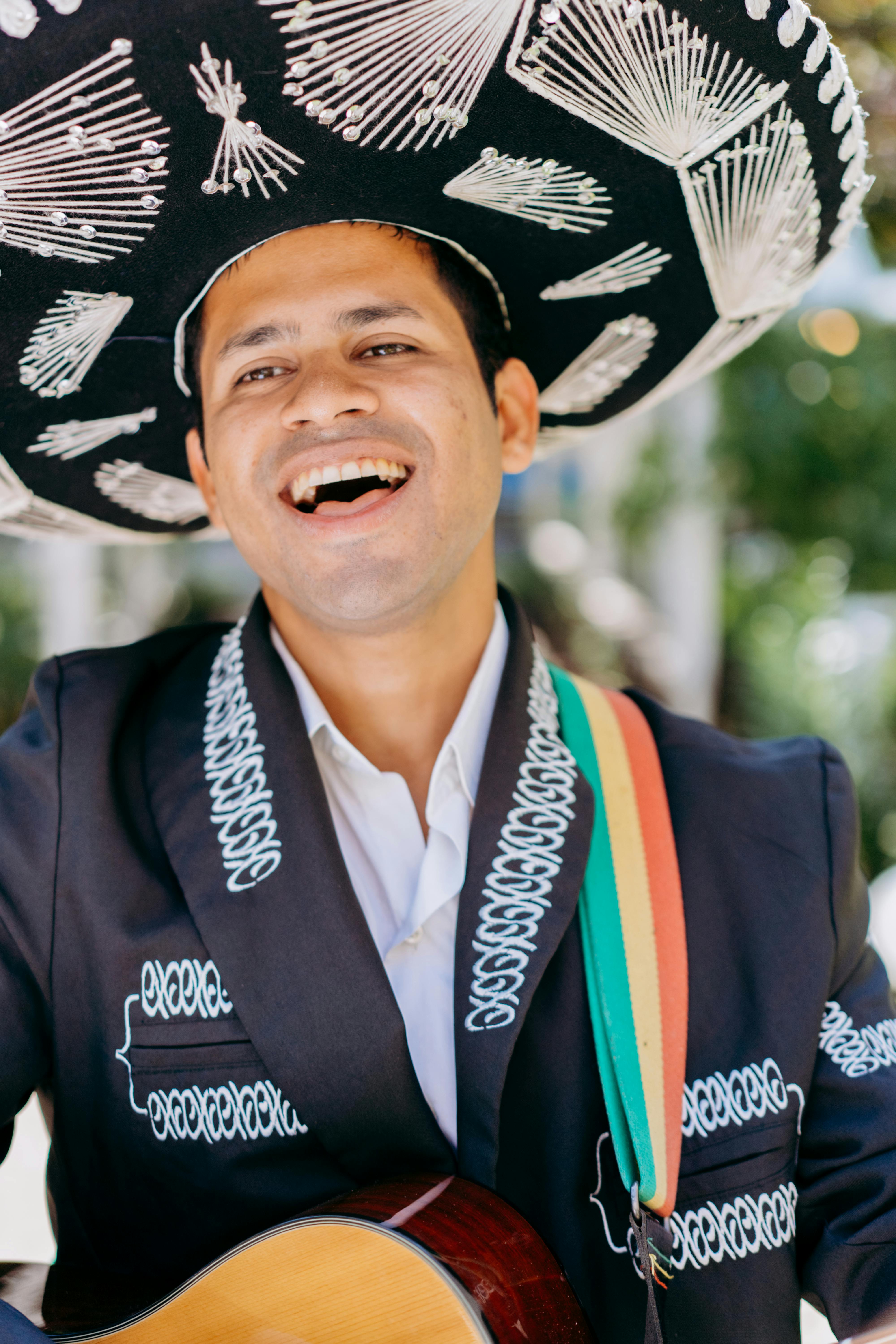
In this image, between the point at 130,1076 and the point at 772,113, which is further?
the point at 130,1076

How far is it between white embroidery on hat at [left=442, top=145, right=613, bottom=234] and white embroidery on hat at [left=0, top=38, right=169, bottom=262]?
39 cm

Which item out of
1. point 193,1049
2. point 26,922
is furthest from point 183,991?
point 26,922

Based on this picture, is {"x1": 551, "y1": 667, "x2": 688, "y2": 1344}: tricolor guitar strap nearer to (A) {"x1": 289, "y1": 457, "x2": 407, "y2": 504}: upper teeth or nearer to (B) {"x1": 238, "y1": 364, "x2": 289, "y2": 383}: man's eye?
(A) {"x1": 289, "y1": 457, "x2": 407, "y2": 504}: upper teeth

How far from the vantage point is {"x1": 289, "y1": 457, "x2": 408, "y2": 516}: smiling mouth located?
5.09ft

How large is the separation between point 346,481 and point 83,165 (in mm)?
596

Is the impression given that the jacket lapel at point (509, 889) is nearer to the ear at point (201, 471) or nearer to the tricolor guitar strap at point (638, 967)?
the tricolor guitar strap at point (638, 967)

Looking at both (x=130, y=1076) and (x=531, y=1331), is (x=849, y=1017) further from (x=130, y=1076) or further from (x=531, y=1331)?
(x=130, y=1076)

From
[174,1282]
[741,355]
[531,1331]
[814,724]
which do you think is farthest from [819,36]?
[741,355]

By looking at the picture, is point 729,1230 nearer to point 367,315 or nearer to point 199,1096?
point 199,1096

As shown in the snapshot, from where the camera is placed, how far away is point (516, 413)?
6.23 feet

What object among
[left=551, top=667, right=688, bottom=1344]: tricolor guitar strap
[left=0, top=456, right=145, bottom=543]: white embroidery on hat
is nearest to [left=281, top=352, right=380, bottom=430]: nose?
[left=0, top=456, right=145, bottom=543]: white embroidery on hat

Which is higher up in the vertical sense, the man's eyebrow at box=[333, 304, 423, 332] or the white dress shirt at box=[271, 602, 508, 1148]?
the man's eyebrow at box=[333, 304, 423, 332]

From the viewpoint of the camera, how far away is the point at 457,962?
1.50m

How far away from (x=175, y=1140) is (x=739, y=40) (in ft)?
4.89
